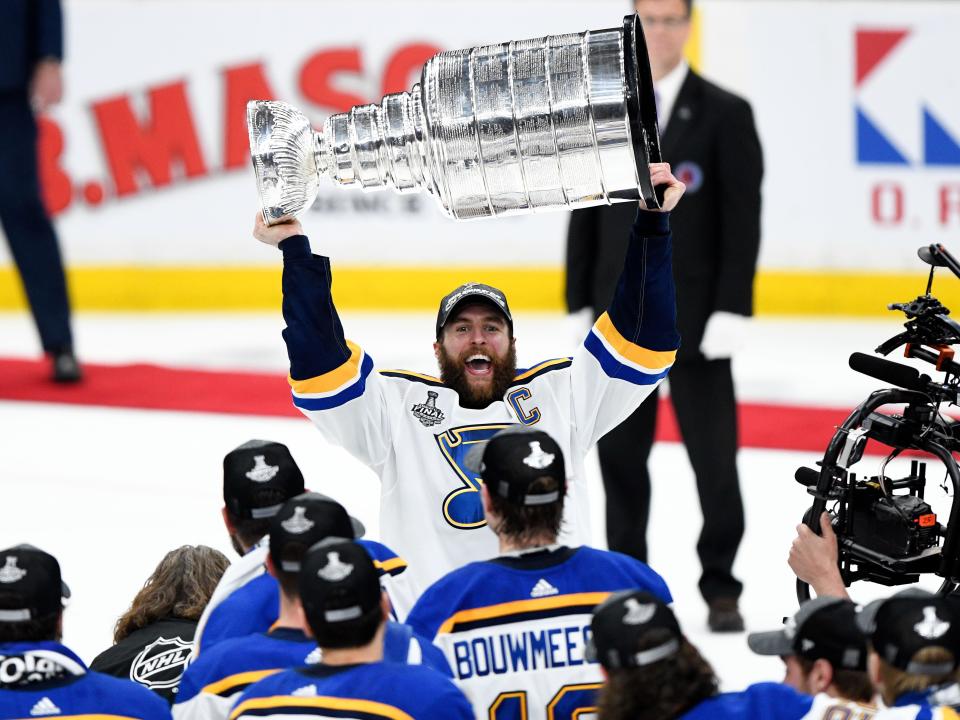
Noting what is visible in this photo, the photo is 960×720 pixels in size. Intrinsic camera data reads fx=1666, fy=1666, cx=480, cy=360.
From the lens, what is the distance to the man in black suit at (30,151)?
25.6ft

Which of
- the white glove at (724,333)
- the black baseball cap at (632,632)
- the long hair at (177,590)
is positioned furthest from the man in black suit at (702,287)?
the black baseball cap at (632,632)

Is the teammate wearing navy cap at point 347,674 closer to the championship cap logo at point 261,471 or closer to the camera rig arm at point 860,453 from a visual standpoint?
the championship cap logo at point 261,471

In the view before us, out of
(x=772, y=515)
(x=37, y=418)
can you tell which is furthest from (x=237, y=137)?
(x=772, y=515)

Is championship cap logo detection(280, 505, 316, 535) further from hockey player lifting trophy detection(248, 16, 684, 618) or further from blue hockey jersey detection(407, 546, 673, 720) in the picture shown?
hockey player lifting trophy detection(248, 16, 684, 618)

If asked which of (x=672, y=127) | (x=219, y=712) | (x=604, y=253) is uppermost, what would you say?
(x=672, y=127)

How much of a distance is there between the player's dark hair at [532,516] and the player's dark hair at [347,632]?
1.33ft

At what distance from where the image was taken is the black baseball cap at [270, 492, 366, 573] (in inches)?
110

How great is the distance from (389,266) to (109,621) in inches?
221

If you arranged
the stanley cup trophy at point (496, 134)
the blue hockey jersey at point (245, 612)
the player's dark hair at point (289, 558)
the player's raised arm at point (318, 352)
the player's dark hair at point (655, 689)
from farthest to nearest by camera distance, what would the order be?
the player's raised arm at point (318, 352) < the stanley cup trophy at point (496, 134) < the blue hockey jersey at point (245, 612) < the player's dark hair at point (289, 558) < the player's dark hair at point (655, 689)

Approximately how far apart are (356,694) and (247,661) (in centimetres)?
35

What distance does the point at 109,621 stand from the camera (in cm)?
500

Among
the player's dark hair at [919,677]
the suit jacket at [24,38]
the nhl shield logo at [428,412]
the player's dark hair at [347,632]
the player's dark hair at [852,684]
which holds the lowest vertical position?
the player's dark hair at [852,684]

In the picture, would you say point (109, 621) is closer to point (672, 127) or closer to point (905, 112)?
point (672, 127)

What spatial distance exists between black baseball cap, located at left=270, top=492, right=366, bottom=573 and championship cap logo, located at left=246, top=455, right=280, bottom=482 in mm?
323
